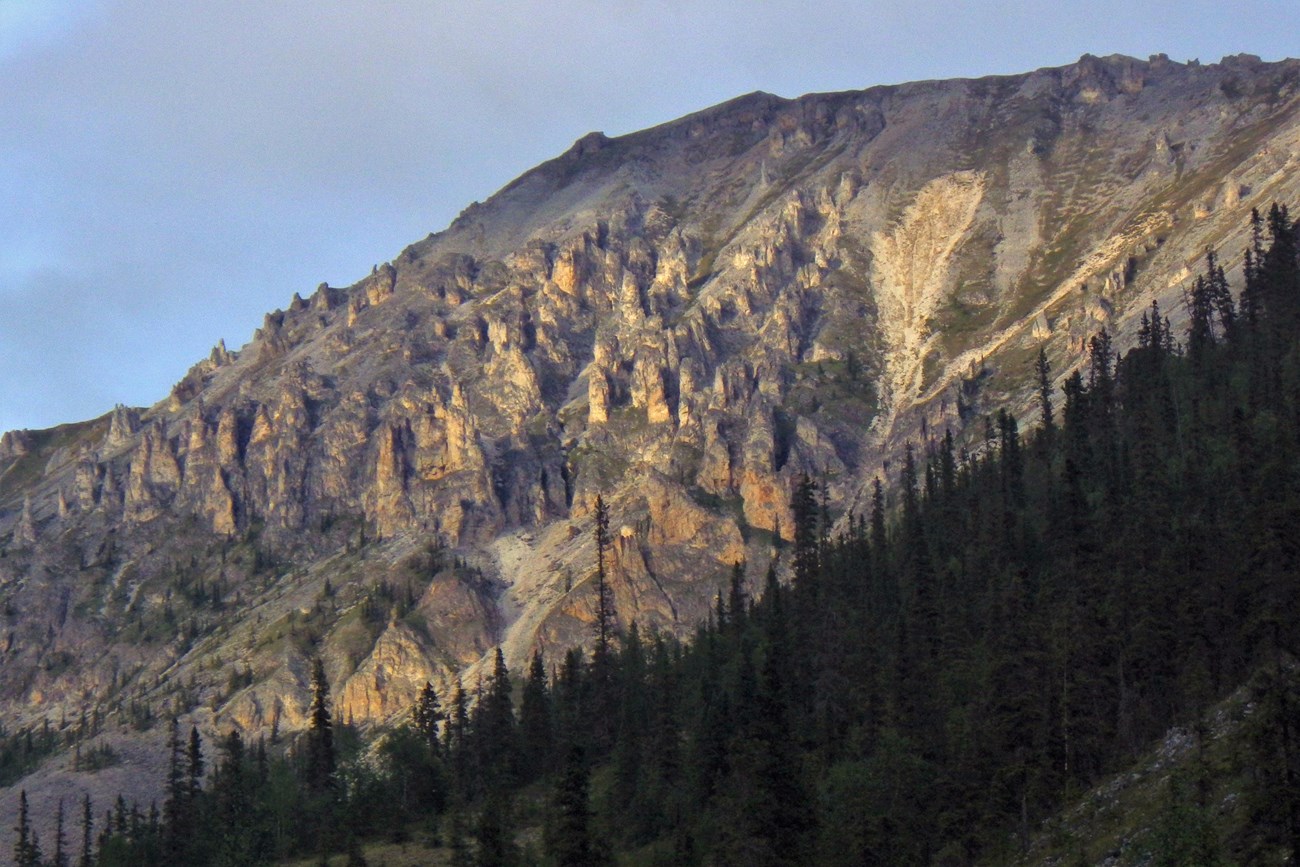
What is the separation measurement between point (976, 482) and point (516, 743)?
71284 mm

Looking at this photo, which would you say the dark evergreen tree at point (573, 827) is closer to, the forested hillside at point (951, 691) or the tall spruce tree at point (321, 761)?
the forested hillside at point (951, 691)

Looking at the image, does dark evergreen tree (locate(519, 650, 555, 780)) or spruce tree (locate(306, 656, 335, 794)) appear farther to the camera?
spruce tree (locate(306, 656, 335, 794))

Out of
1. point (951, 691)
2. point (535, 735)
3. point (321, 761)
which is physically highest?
point (535, 735)

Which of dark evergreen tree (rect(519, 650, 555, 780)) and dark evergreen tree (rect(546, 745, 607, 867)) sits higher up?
dark evergreen tree (rect(519, 650, 555, 780))

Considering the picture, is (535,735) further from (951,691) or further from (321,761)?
(951,691)

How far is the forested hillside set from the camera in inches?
3228

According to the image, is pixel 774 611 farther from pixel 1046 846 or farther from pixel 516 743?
pixel 1046 846

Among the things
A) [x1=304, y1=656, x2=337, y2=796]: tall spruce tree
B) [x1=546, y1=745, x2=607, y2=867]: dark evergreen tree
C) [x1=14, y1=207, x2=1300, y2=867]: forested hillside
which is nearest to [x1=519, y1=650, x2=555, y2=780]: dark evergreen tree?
[x1=14, y1=207, x2=1300, y2=867]: forested hillside

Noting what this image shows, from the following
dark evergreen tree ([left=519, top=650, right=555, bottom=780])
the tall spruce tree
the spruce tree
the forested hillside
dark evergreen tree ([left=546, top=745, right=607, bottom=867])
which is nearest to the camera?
dark evergreen tree ([left=546, top=745, right=607, bottom=867])

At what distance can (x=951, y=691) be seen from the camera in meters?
103

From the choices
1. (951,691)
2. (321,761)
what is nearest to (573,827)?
(951,691)

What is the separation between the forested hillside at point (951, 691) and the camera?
8200 cm

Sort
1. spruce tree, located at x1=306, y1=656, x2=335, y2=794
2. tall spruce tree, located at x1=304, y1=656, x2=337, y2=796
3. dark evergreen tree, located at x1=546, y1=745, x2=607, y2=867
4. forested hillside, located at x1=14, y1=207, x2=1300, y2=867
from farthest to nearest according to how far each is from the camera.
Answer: spruce tree, located at x1=306, y1=656, x2=335, y2=794 < tall spruce tree, located at x1=304, y1=656, x2=337, y2=796 < forested hillside, located at x1=14, y1=207, x2=1300, y2=867 < dark evergreen tree, located at x1=546, y1=745, x2=607, y2=867

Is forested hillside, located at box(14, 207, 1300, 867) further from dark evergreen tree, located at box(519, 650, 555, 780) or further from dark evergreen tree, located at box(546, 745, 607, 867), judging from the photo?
dark evergreen tree, located at box(519, 650, 555, 780)
